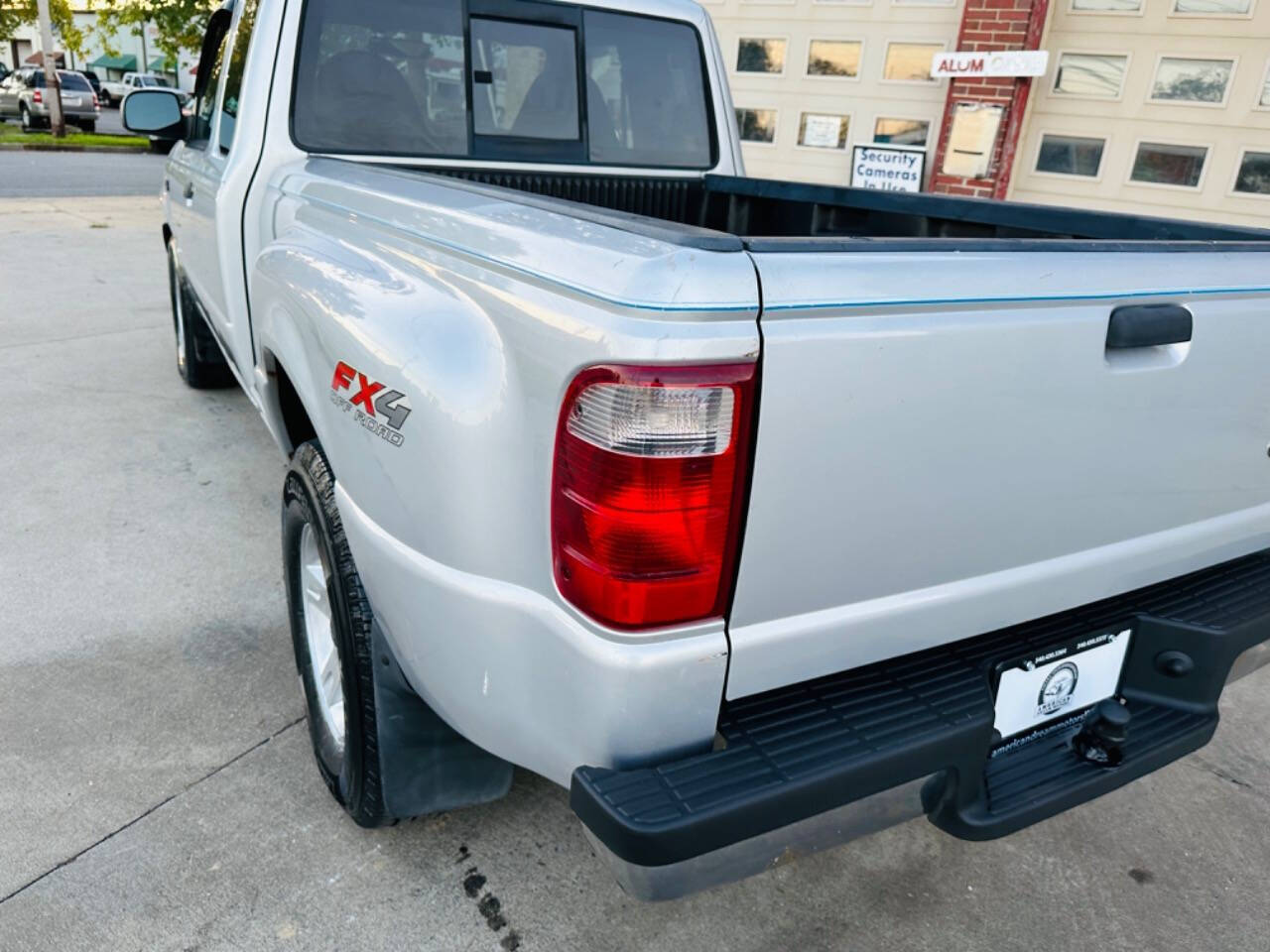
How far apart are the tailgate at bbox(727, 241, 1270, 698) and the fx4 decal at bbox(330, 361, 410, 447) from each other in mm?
627

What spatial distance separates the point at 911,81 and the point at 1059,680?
25.5ft

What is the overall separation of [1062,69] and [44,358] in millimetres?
7747

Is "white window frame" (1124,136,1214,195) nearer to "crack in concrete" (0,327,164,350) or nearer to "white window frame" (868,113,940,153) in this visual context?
"white window frame" (868,113,940,153)

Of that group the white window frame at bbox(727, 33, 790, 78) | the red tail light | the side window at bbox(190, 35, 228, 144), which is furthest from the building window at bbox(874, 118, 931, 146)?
the red tail light

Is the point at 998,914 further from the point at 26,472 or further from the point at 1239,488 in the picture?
the point at 26,472

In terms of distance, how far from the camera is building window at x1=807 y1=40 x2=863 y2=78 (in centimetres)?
855

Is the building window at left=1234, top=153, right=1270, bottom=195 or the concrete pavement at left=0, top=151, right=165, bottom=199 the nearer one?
the building window at left=1234, top=153, right=1270, bottom=195

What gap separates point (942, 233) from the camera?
3.01m

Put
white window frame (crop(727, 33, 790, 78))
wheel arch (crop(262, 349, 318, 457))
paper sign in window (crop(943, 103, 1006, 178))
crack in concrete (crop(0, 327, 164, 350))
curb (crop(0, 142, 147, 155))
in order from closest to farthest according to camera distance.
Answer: wheel arch (crop(262, 349, 318, 457)) < crack in concrete (crop(0, 327, 164, 350)) < paper sign in window (crop(943, 103, 1006, 178)) < white window frame (crop(727, 33, 790, 78)) < curb (crop(0, 142, 147, 155))

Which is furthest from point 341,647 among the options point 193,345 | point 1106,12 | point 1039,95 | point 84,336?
point 1106,12

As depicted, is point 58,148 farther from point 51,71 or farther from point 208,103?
point 208,103

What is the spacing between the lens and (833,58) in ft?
28.5

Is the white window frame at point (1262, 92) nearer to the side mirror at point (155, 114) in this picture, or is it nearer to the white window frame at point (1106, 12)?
the white window frame at point (1106, 12)

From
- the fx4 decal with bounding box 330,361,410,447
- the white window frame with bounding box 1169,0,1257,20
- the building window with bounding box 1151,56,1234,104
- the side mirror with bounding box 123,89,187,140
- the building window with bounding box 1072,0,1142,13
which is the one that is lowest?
the fx4 decal with bounding box 330,361,410,447
